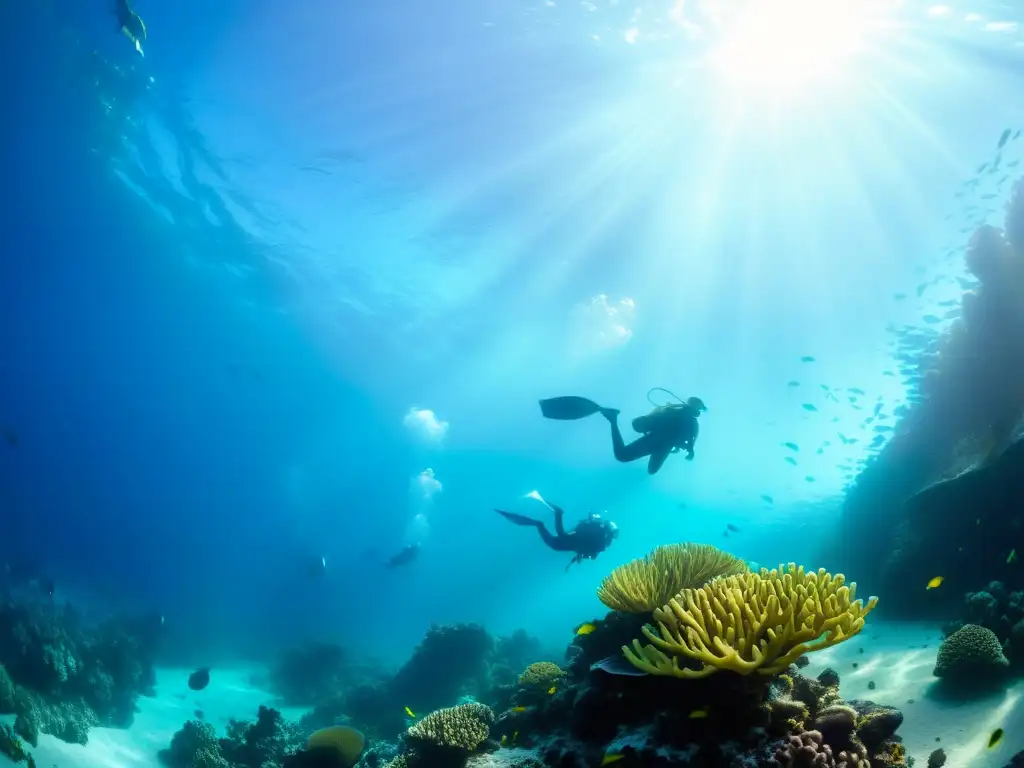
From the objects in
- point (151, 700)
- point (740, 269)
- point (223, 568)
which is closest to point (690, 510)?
point (740, 269)

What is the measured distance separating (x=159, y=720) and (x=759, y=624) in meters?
21.1

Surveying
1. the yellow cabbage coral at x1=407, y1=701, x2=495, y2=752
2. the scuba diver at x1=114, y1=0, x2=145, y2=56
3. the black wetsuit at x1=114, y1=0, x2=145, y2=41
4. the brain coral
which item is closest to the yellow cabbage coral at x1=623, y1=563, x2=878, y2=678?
the yellow cabbage coral at x1=407, y1=701, x2=495, y2=752

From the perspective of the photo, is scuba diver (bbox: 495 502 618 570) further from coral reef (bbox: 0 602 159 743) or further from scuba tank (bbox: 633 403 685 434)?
coral reef (bbox: 0 602 159 743)

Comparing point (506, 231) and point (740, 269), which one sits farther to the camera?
point (506, 231)

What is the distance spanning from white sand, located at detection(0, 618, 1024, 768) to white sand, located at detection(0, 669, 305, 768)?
3 cm

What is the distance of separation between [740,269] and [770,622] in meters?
23.8

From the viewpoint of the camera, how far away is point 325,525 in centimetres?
6275

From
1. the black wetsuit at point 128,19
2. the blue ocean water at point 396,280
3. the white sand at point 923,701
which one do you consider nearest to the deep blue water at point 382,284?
the blue ocean water at point 396,280

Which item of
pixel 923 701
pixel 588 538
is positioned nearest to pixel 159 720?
pixel 588 538

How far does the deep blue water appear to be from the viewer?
1875cm

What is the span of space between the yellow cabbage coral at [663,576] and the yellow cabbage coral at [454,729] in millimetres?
1995

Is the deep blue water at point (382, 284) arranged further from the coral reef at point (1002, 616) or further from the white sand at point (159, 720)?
the coral reef at point (1002, 616)

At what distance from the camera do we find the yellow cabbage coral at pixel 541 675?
7160mm

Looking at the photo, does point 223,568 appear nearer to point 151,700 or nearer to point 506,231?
point 151,700
